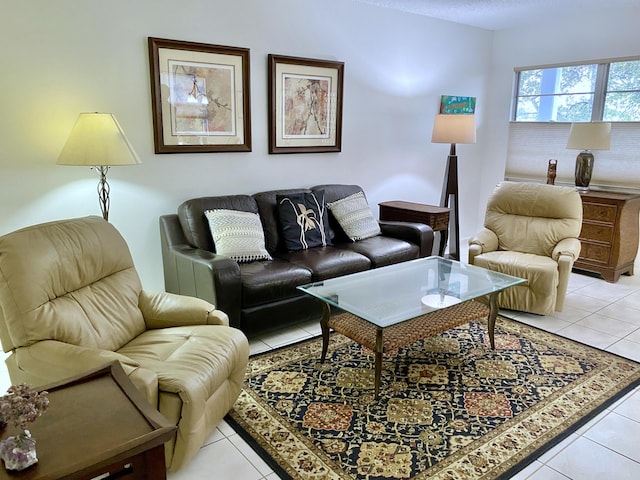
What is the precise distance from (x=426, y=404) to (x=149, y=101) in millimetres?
2736

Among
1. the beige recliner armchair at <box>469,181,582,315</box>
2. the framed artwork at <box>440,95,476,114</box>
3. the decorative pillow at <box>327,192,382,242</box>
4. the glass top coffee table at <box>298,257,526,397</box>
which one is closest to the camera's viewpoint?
the glass top coffee table at <box>298,257,526,397</box>

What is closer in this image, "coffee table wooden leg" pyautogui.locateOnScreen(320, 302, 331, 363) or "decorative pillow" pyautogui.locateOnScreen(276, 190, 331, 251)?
"coffee table wooden leg" pyautogui.locateOnScreen(320, 302, 331, 363)

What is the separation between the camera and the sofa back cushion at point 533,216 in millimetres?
3906

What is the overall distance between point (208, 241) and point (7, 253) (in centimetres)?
155

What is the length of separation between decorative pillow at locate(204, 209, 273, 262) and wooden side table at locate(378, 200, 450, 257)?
5.39ft

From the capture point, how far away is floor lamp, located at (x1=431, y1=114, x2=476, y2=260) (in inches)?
183

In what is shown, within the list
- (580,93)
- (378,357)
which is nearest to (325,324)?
(378,357)

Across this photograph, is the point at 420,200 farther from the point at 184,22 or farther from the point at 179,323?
the point at 179,323

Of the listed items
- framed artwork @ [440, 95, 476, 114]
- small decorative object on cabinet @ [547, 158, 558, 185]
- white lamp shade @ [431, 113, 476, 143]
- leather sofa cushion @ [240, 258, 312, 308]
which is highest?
framed artwork @ [440, 95, 476, 114]

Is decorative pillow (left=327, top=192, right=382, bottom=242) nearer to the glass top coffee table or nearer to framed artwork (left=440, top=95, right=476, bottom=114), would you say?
the glass top coffee table

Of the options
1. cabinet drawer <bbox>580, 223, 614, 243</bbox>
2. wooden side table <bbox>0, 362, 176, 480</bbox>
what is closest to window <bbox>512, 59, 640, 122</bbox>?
cabinet drawer <bbox>580, 223, 614, 243</bbox>

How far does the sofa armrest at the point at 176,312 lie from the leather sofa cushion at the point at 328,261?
105 cm

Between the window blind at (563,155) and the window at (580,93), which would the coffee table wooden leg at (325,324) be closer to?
the window blind at (563,155)

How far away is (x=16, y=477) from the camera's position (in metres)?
1.18
